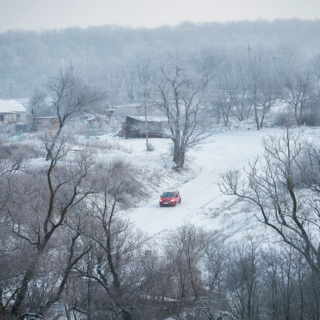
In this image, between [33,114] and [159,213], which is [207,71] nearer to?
[33,114]

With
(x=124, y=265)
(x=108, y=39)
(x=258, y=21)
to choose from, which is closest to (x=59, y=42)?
(x=108, y=39)

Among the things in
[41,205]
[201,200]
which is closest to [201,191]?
[201,200]

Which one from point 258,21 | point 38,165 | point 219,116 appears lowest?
point 219,116

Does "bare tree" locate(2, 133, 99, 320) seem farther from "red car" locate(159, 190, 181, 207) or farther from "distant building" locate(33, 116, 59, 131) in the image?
"distant building" locate(33, 116, 59, 131)

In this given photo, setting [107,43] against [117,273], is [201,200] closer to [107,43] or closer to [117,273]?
[117,273]

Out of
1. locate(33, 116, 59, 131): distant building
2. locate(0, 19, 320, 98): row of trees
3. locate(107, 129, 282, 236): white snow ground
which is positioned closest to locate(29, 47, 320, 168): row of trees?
locate(33, 116, 59, 131): distant building
